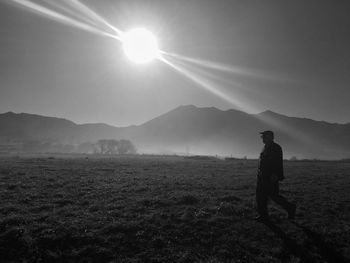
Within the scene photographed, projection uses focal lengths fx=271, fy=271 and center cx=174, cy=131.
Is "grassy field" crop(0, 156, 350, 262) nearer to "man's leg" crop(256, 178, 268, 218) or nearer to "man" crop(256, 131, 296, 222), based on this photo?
"man's leg" crop(256, 178, 268, 218)

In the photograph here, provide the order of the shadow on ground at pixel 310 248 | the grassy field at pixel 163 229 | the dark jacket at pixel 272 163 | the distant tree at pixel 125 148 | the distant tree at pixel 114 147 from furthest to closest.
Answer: the distant tree at pixel 114 147 < the distant tree at pixel 125 148 < the dark jacket at pixel 272 163 < the grassy field at pixel 163 229 < the shadow on ground at pixel 310 248

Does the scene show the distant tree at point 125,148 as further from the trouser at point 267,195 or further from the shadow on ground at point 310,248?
the shadow on ground at point 310,248

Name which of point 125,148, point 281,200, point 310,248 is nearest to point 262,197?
point 281,200

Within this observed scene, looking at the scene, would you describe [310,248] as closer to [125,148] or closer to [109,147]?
[125,148]

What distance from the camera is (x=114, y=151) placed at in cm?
18725

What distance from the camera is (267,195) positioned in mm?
13586

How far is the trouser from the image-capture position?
1335cm

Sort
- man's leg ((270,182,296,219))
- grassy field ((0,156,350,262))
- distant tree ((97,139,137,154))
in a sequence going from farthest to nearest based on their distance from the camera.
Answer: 1. distant tree ((97,139,137,154))
2. man's leg ((270,182,296,219))
3. grassy field ((0,156,350,262))

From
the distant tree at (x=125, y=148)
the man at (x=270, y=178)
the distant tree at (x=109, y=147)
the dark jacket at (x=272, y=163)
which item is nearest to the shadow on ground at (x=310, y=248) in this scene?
the man at (x=270, y=178)

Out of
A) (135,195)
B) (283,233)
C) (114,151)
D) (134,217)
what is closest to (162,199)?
(135,195)

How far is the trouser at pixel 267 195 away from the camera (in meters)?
13.4

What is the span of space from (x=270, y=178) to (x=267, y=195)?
898mm

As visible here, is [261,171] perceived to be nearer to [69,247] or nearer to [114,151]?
[69,247]

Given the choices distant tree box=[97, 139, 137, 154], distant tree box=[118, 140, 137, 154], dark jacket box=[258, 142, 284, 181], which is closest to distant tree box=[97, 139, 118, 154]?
distant tree box=[97, 139, 137, 154]
